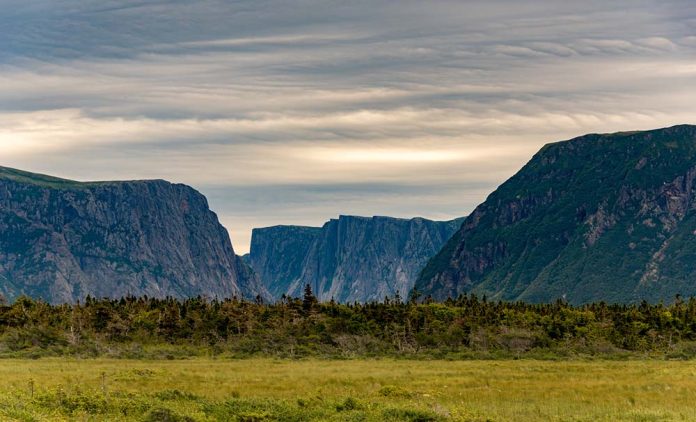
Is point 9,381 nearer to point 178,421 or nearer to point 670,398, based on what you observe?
point 178,421

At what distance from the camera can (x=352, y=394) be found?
62.8 m

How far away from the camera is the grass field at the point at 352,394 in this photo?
50438mm

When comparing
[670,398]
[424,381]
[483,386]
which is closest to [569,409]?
[670,398]

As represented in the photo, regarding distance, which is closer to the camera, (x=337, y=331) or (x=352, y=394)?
(x=352, y=394)

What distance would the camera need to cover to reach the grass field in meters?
50.4

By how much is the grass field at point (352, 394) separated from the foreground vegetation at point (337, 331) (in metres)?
39.5

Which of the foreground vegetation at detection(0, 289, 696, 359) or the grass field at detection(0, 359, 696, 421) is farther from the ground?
the grass field at detection(0, 359, 696, 421)

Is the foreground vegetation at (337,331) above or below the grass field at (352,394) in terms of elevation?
below

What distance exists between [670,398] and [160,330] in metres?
105

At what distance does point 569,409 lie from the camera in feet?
184

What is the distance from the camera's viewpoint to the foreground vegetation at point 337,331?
133 metres

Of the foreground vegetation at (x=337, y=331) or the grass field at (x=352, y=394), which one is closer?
the grass field at (x=352, y=394)

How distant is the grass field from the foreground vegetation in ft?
130

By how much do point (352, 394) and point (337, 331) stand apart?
297ft
